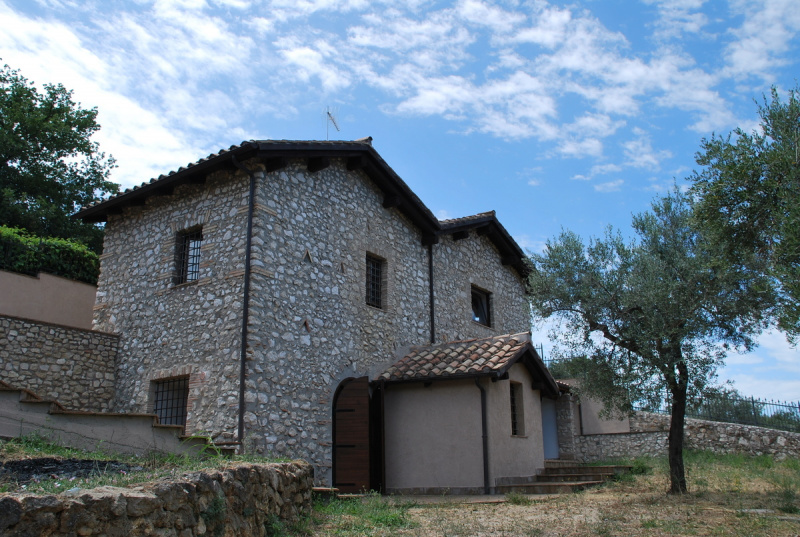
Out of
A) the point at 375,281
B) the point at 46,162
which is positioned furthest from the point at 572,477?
the point at 46,162

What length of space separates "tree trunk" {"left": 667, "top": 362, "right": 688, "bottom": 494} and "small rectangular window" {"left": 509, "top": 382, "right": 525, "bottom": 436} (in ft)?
11.2

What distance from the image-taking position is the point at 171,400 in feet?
40.9

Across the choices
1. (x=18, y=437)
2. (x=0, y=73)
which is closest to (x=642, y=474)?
(x=18, y=437)

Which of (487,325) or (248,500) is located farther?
(487,325)

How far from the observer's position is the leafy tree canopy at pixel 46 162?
80.6 feet

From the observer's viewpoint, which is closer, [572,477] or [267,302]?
[267,302]

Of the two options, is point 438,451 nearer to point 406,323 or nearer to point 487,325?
point 406,323

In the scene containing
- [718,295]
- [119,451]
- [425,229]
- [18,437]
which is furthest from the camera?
[425,229]

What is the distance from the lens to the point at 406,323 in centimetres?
1515

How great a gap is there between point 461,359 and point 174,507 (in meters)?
8.85

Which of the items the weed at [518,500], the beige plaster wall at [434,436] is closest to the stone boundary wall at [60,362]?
the beige plaster wall at [434,436]

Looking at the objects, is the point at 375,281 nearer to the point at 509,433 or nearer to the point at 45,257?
the point at 509,433

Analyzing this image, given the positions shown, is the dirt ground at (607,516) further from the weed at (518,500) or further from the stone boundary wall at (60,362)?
the stone boundary wall at (60,362)

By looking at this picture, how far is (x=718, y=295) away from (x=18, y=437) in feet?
36.1
